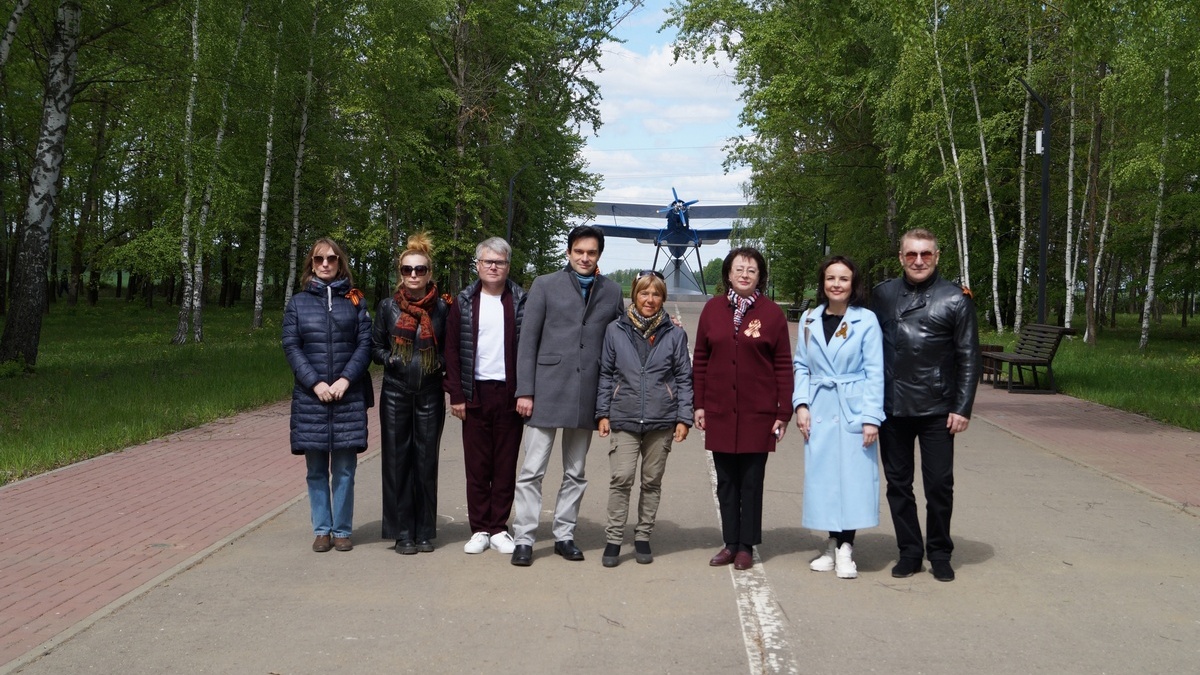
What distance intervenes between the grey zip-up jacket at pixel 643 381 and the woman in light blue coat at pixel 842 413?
66cm

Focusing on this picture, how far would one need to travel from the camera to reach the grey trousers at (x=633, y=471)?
6.63m

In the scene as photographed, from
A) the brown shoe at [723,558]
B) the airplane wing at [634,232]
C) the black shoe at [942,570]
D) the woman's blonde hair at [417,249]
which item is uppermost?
the airplane wing at [634,232]

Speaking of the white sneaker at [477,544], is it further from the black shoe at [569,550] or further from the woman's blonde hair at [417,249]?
the woman's blonde hair at [417,249]

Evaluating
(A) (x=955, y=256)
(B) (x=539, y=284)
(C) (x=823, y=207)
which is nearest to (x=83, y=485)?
(B) (x=539, y=284)

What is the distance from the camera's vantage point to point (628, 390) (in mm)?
6617

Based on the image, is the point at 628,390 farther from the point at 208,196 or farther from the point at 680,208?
the point at 680,208

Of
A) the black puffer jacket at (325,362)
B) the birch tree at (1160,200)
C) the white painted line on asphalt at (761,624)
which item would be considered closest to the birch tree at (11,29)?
the black puffer jacket at (325,362)

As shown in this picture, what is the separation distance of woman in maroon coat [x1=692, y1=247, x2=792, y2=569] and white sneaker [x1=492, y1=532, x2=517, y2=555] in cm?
119

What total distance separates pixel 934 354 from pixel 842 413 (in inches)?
22.7

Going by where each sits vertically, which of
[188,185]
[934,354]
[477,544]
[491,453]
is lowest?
[477,544]

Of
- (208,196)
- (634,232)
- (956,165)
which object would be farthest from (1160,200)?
(634,232)

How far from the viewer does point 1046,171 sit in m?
23.6

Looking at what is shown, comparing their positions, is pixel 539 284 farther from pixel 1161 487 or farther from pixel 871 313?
pixel 1161 487

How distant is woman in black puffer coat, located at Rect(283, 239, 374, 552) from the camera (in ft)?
22.7
